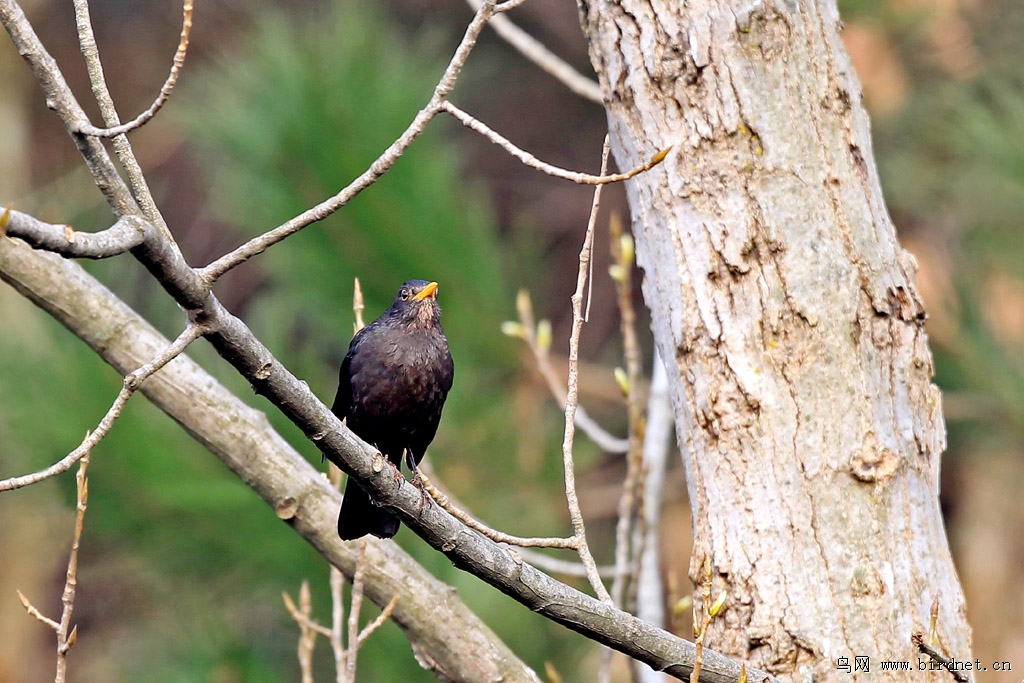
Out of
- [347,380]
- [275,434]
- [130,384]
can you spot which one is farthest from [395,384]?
[130,384]

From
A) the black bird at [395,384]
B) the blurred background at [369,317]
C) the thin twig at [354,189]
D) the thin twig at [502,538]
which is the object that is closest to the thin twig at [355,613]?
the thin twig at [502,538]

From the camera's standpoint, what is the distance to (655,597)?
3.40 m

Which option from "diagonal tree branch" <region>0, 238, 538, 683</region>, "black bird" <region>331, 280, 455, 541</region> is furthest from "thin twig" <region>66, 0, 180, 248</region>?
"black bird" <region>331, 280, 455, 541</region>

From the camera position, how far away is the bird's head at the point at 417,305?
3344 millimetres

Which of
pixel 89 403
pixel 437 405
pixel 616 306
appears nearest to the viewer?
pixel 437 405

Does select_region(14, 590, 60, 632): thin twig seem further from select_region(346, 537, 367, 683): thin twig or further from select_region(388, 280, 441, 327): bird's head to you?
select_region(388, 280, 441, 327): bird's head

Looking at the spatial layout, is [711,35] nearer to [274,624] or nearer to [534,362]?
[534,362]

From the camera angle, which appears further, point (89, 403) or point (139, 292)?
point (139, 292)

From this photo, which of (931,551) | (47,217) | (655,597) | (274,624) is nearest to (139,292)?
(47,217)

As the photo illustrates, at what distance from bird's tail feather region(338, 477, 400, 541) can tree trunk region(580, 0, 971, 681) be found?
0.78 metres

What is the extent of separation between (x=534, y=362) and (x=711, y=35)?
75.0 inches

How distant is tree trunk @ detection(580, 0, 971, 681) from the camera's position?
2344 mm

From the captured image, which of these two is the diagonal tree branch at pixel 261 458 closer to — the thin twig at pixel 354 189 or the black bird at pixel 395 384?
the black bird at pixel 395 384

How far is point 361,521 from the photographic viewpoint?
8.94 ft
